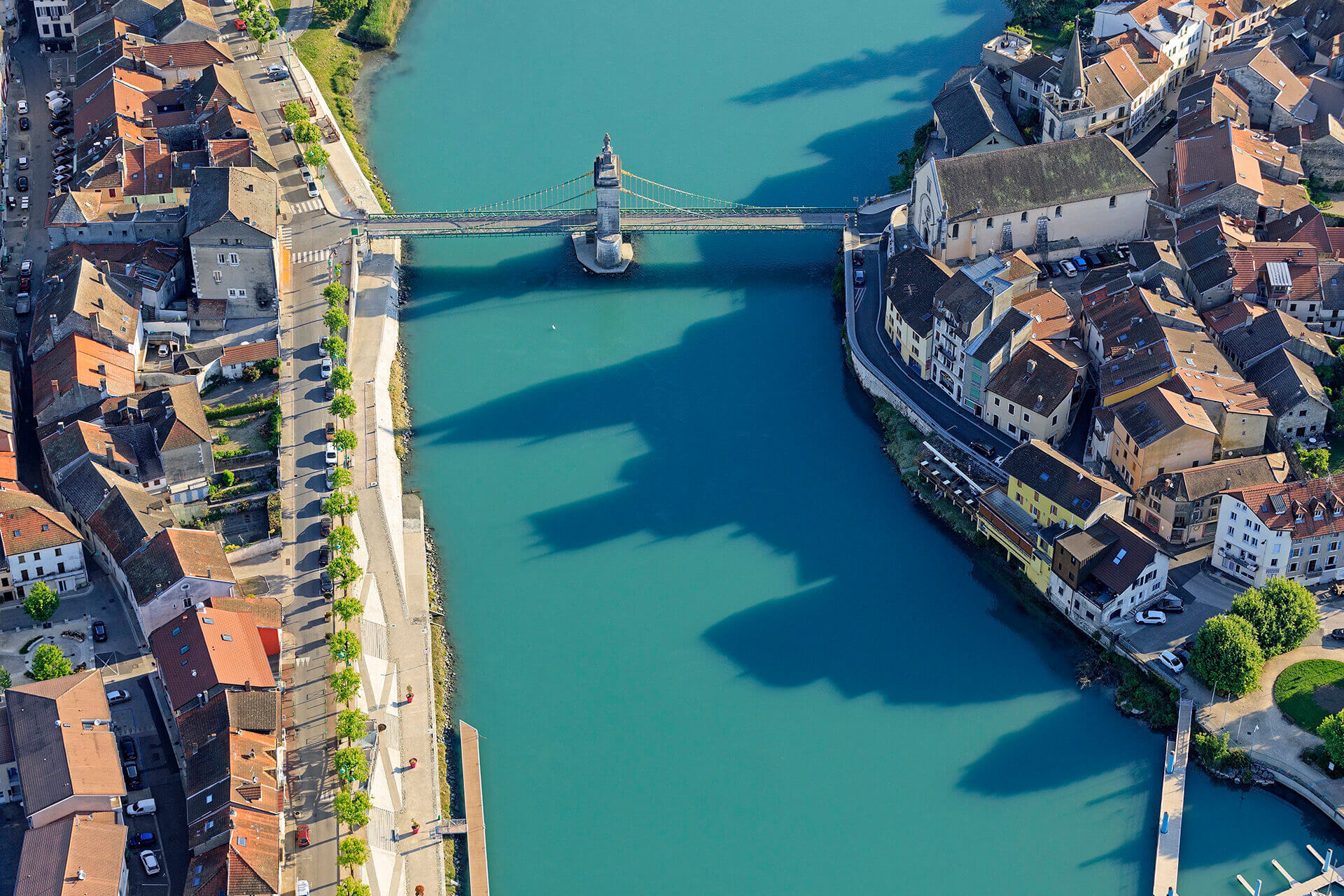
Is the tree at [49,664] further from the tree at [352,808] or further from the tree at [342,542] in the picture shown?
the tree at [352,808]

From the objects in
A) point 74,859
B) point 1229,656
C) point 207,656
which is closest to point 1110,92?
point 1229,656

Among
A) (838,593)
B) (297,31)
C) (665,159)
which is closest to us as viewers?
(838,593)

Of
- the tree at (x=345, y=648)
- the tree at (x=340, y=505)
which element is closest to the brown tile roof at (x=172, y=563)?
the tree at (x=340, y=505)

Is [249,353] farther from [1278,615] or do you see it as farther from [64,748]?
[1278,615]

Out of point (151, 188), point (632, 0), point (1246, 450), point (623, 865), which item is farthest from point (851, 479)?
point (632, 0)

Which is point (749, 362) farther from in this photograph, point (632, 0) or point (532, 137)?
point (632, 0)

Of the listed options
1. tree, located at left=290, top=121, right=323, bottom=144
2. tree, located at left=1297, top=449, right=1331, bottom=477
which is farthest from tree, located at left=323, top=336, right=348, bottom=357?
tree, located at left=1297, top=449, right=1331, bottom=477
